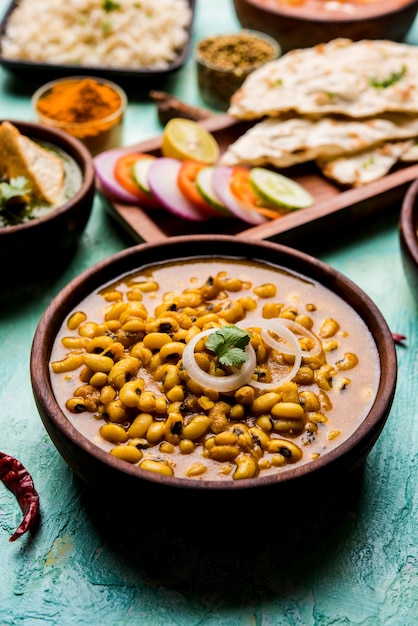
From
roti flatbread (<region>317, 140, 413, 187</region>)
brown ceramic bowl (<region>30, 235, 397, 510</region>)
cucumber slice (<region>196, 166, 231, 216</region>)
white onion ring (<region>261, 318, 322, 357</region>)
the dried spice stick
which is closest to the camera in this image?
brown ceramic bowl (<region>30, 235, 397, 510</region>)

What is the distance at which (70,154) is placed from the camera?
3.57 meters

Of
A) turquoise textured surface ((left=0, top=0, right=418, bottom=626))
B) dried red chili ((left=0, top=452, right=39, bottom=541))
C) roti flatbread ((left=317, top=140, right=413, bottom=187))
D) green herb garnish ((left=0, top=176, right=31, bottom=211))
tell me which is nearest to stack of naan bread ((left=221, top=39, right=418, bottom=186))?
roti flatbread ((left=317, top=140, right=413, bottom=187))

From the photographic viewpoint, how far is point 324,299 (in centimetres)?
274

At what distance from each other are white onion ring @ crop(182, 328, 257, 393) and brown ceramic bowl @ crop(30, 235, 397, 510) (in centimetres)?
33

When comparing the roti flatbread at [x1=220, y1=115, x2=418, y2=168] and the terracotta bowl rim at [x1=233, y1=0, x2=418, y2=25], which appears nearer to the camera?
the roti flatbread at [x1=220, y1=115, x2=418, y2=168]

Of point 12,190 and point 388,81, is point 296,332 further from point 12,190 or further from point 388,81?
point 388,81

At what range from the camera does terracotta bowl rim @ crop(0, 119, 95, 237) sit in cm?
305

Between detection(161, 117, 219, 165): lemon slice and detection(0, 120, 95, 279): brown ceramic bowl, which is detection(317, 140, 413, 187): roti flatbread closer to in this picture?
detection(161, 117, 219, 165): lemon slice

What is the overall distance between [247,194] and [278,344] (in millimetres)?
1291

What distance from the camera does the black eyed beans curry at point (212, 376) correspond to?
2.18 metres

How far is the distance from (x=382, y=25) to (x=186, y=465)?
3.70m

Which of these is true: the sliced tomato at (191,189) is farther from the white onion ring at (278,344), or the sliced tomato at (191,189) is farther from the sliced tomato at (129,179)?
the white onion ring at (278,344)

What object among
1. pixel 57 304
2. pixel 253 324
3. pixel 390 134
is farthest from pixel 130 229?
pixel 390 134

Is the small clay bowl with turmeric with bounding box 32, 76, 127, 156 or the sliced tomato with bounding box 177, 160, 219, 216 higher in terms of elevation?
the sliced tomato with bounding box 177, 160, 219, 216
